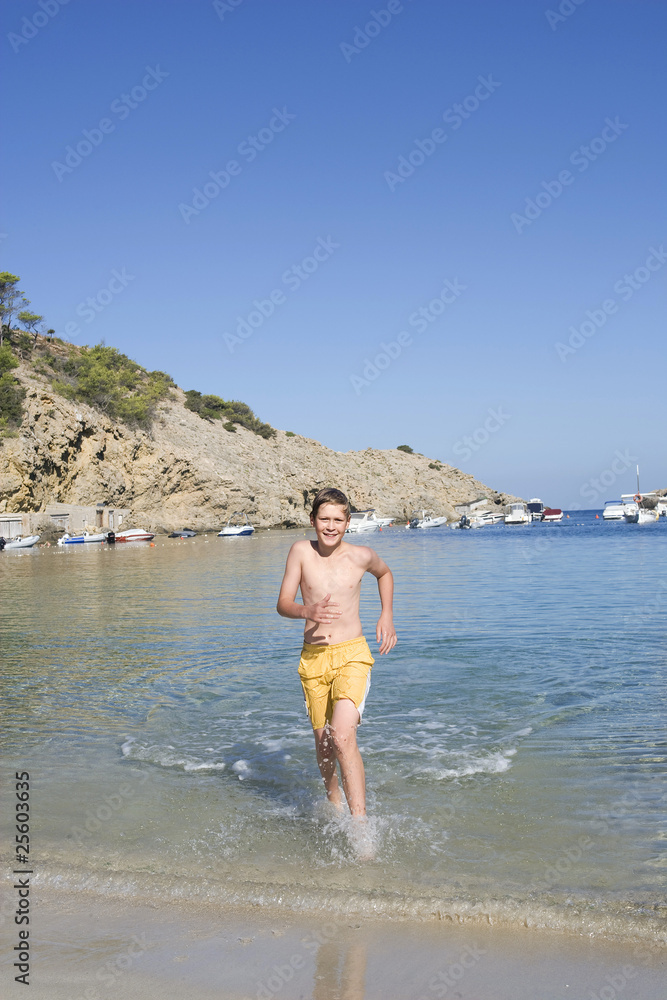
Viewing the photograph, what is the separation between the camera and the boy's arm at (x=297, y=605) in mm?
4391

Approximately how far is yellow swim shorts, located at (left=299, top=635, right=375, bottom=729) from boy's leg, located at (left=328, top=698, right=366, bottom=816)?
0.20ft

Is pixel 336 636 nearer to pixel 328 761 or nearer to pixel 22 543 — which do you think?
pixel 328 761

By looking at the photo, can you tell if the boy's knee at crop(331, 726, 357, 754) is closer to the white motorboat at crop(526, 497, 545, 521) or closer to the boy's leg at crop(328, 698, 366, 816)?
the boy's leg at crop(328, 698, 366, 816)

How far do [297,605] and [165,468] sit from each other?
69.1m

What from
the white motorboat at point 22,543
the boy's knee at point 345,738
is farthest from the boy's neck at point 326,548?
the white motorboat at point 22,543

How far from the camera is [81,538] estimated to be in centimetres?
5447

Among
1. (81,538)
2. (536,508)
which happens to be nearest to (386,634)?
(81,538)

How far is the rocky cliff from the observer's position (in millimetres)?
58719

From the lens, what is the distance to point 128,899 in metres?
3.86

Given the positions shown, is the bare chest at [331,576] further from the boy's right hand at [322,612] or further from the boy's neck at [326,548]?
the boy's right hand at [322,612]

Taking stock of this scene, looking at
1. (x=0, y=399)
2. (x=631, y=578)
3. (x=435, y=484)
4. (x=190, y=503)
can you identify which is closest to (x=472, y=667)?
(x=631, y=578)

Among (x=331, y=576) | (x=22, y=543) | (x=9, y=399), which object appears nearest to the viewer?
(x=331, y=576)

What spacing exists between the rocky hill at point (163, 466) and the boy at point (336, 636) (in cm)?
5545

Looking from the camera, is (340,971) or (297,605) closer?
(340,971)
